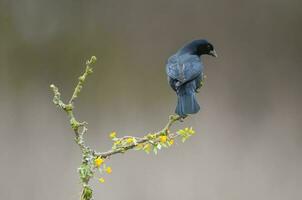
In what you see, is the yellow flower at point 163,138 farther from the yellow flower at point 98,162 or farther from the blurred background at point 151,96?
the blurred background at point 151,96

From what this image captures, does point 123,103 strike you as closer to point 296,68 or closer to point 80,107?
point 80,107

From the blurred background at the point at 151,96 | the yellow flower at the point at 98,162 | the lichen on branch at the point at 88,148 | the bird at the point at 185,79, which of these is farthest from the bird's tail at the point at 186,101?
the blurred background at the point at 151,96

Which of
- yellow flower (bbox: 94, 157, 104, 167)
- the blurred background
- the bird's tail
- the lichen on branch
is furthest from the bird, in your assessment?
the blurred background

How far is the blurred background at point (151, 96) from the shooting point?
12.4 ft

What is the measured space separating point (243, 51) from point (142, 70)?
55cm

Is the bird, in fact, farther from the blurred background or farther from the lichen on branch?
the blurred background

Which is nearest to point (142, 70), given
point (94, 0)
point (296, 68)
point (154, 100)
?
point (154, 100)

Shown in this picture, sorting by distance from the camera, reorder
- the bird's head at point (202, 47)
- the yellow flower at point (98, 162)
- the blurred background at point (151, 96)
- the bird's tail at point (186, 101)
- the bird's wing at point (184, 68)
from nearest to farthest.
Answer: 1. the yellow flower at point (98, 162)
2. the bird's tail at point (186, 101)
3. the bird's wing at point (184, 68)
4. the bird's head at point (202, 47)
5. the blurred background at point (151, 96)

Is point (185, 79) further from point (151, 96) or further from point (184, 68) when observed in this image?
point (151, 96)

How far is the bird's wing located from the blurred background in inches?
33.5

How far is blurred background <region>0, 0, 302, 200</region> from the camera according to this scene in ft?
12.4

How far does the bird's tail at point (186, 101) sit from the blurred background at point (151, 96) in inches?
42.7

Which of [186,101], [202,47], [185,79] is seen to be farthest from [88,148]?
[202,47]

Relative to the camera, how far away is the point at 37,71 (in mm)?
3775
